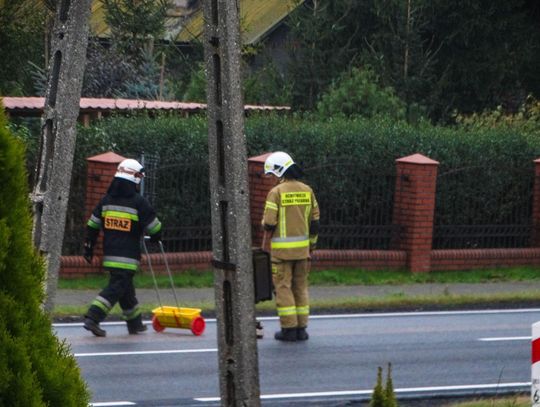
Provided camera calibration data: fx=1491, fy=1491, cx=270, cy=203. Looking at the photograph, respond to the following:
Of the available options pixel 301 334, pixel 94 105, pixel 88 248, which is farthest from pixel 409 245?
pixel 88 248

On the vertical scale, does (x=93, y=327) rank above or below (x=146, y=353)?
above

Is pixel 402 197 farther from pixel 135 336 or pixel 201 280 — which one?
pixel 135 336

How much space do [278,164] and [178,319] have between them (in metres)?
2.04

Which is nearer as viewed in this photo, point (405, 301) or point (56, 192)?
point (56, 192)

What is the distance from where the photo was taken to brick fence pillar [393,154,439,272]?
2205cm

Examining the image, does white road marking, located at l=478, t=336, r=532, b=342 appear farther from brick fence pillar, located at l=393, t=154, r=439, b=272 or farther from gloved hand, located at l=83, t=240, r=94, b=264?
brick fence pillar, located at l=393, t=154, r=439, b=272

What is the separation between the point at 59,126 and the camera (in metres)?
7.37

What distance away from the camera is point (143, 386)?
12070 millimetres

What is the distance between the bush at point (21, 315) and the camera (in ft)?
13.7

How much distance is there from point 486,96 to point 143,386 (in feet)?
84.0

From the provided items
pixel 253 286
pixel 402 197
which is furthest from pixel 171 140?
pixel 253 286

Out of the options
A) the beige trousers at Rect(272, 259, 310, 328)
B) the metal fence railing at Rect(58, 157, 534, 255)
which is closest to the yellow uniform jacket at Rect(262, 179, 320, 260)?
the beige trousers at Rect(272, 259, 310, 328)

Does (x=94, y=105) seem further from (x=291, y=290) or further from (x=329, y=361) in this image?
(x=329, y=361)

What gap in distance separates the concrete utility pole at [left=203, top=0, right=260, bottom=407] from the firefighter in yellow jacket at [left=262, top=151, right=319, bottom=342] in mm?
6842
